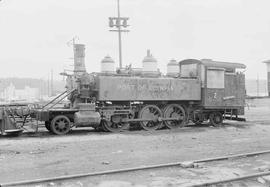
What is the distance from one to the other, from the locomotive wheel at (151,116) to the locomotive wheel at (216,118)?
8.37 ft

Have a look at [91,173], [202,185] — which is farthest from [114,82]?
[202,185]

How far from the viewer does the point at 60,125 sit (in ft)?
44.0

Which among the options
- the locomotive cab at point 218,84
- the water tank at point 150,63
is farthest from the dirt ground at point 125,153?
the water tank at point 150,63

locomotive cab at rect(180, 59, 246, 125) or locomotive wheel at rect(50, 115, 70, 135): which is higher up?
locomotive cab at rect(180, 59, 246, 125)

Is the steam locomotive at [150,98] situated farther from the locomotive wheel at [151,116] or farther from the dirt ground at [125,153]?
the dirt ground at [125,153]

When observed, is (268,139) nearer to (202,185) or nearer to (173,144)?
(173,144)

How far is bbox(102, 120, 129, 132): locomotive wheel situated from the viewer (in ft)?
47.6

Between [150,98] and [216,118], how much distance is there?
3489 mm

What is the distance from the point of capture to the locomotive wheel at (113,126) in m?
14.5

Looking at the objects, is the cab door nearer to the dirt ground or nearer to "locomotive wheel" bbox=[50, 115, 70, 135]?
the dirt ground

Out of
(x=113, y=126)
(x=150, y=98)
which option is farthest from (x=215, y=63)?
(x=113, y=126)

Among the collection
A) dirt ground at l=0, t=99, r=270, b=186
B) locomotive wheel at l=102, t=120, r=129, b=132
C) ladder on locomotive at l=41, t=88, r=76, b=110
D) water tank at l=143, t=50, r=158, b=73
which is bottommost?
dirt ground at l=0, t=99, r=270, b=186

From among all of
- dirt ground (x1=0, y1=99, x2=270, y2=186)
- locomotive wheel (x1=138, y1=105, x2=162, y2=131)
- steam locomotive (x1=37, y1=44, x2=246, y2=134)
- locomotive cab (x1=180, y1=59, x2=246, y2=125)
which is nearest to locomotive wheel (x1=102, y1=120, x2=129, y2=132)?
steam locomotive (x1=37, y1=44, x2=246, y2=134)

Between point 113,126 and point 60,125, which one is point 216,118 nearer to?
point 113,126
